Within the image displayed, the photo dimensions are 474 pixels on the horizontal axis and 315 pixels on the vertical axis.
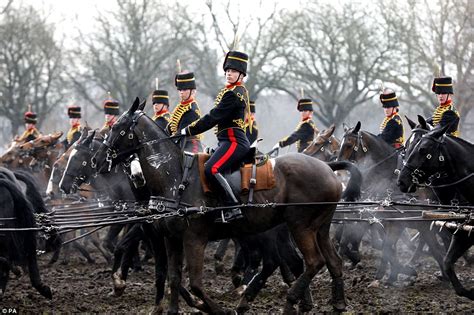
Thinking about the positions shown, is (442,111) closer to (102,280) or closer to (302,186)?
(302,186)

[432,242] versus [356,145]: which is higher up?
[356,145]

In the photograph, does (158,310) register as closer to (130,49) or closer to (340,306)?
(340,306)

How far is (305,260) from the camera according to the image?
8.56m

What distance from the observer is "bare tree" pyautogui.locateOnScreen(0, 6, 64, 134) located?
34.3m

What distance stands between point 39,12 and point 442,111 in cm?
2733

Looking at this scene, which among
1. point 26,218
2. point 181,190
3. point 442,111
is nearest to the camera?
point 181,190

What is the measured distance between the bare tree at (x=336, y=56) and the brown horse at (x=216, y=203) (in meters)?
23.6

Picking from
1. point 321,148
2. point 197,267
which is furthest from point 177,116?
point 321,148

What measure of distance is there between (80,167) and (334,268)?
14.7ft

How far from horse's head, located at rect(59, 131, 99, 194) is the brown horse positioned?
2.77 m

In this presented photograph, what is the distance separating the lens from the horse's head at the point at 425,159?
31.0 ft

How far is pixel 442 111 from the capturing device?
1129 cm

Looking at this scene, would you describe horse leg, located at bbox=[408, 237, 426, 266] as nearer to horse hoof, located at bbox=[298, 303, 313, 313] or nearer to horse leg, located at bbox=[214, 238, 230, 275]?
horse leg, located at bbox=[214, 238, 230, 275]

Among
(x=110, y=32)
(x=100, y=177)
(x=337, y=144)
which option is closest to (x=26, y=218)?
(x=100, y=177)
